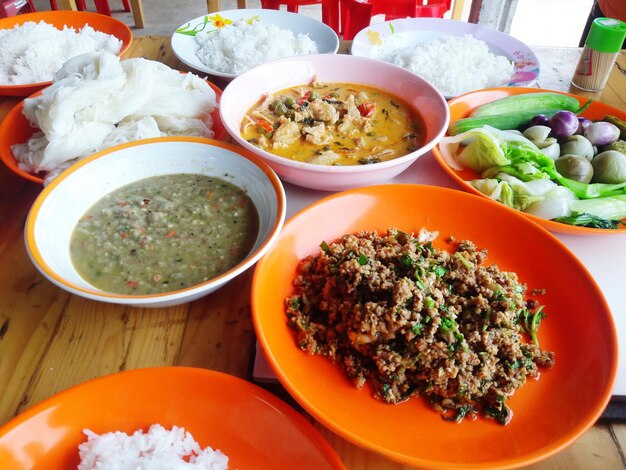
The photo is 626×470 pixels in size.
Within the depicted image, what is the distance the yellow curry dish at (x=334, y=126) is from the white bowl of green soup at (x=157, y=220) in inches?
11.8

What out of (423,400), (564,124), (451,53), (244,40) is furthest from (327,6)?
(423,400)

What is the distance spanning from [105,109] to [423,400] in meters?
1.44

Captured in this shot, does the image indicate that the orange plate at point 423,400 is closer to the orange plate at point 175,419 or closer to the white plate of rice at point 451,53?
the orange plate at point 175,419

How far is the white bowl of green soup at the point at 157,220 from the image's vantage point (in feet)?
4.01

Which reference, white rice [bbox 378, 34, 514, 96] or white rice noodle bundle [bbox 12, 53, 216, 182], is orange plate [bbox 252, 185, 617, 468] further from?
white rice [bbox 378, 34, 514, 96]

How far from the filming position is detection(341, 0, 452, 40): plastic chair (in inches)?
121

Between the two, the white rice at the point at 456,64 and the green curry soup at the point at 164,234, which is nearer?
the green curry soup at the point at 164,234

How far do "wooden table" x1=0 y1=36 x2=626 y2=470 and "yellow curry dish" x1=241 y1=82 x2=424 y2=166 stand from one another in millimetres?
591

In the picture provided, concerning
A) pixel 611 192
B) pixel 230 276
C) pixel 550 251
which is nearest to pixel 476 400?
pixel 550 251

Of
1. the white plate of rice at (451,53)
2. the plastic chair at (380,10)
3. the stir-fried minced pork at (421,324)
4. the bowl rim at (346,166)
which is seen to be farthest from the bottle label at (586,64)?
the stir-fried minced pork at (421,324)

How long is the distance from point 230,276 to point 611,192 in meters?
1.42

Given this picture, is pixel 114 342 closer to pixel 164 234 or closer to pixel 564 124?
pixel 164 234

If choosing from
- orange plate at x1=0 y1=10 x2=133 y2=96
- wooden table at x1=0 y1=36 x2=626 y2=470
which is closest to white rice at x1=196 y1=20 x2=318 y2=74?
orange plate at x1=0 y1=10 x2=133 y2=96

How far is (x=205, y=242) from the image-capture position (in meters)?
1.37
